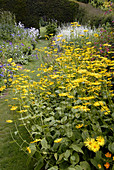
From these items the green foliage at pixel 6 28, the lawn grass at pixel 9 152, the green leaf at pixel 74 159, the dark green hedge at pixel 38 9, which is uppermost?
the dark green hedge at pixel 38 9

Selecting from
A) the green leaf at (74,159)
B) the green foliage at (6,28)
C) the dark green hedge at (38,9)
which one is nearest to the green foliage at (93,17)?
the dark green hedge at (38,9)

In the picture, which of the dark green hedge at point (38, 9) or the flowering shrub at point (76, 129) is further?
the dark green hedge at point (38, 9)

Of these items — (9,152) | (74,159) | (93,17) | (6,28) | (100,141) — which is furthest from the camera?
(93,17)

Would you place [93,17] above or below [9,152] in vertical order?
above

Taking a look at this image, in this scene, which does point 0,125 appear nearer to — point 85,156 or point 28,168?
point 28,168

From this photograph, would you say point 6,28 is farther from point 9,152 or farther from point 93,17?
point 9,152

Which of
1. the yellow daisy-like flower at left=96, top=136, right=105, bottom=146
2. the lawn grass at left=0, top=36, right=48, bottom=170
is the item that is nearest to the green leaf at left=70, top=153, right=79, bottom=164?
the yellow daisy-like flower at left=96, top=136, right=105, bottom=146

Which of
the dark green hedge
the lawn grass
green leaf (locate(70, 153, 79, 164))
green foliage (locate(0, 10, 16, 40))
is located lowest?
the lawn grass

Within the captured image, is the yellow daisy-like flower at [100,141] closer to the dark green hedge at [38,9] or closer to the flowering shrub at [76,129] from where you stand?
the flowering shrub at [76,129]

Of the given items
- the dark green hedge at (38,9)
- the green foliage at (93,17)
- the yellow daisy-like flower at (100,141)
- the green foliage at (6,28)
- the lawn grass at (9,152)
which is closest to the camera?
the yellow daisy-like flower at (100,141)

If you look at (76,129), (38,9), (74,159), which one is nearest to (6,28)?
(38,9)

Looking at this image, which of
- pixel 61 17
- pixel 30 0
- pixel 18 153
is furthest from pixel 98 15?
pixel 18 153

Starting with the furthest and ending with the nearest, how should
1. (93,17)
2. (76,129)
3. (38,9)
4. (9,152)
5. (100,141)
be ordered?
(38,9) → (93,17) → (9,152) → (76,129) → (100,141)

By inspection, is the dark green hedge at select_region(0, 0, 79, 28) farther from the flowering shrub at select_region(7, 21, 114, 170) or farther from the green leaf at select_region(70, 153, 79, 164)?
the green leaf at select_region(70, 153, 79, 164)
